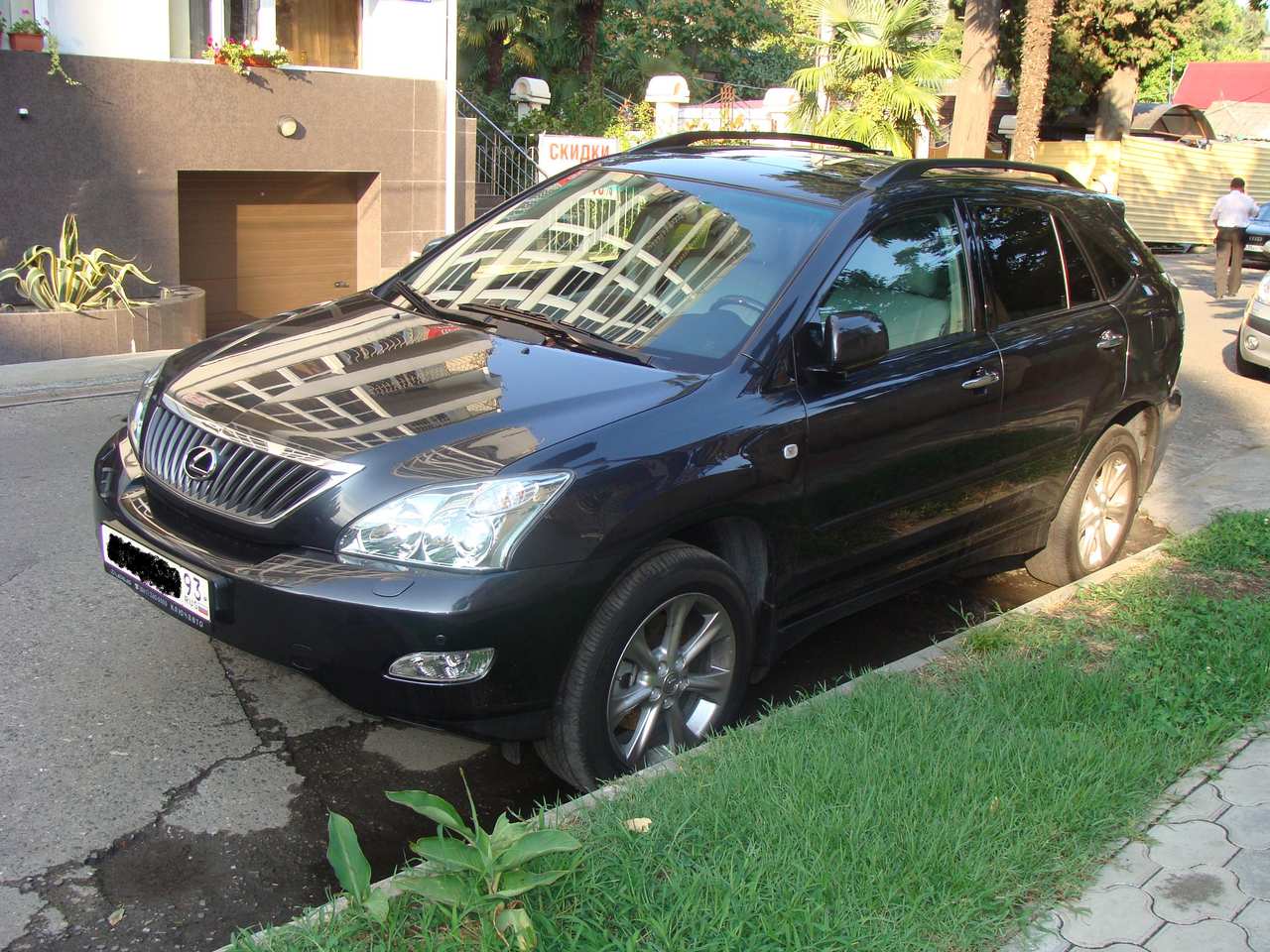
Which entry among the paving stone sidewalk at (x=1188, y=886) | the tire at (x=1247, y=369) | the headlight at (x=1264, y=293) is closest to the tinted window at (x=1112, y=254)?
the paving stone sidewalk at (x=1188, y=886)

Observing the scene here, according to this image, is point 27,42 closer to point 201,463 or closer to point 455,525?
point 201,463

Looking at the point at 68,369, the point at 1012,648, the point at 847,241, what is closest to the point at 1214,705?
the point at 1012,648

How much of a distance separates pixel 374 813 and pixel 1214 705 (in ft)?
8.56

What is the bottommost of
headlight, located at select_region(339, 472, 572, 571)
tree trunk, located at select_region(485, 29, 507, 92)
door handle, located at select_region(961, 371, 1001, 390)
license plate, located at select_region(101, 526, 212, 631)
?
license plate, located at select_region(101, 526, 212, 631)

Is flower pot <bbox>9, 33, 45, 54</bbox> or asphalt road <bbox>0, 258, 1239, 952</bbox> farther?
flower pot <bbox>9, 33, 45, 54</bbox>

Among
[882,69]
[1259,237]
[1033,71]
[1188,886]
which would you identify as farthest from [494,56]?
[1188,886]

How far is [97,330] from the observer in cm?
1010

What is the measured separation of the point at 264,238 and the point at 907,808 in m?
12.1

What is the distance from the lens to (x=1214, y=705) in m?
4.09

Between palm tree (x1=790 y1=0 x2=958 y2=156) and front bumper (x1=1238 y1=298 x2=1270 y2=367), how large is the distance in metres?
8.56

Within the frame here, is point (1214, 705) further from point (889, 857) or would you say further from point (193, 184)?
point (193, 184)

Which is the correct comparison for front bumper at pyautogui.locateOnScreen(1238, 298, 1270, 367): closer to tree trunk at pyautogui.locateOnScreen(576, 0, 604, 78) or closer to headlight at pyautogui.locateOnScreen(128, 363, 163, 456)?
headlight at pyautogui.locateOnScreen(128, 363, 163, 456)

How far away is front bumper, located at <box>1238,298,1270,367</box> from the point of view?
1123cm

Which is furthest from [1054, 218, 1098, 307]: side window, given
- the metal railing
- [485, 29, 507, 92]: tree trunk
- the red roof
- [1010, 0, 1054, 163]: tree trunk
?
the red roof
